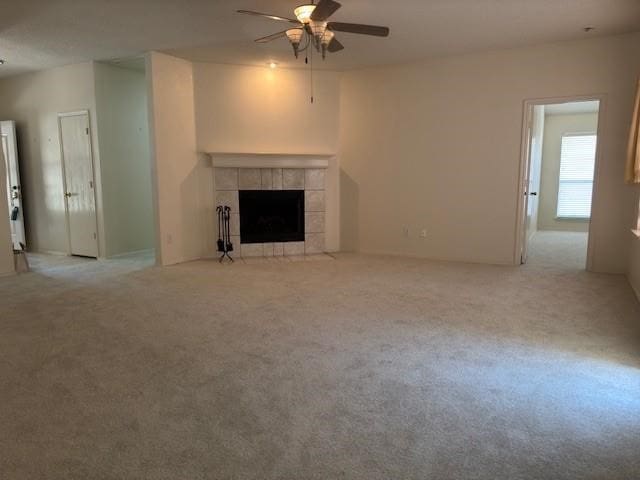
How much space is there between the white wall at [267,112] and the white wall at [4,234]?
2.34 meters

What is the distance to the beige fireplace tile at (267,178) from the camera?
20.8 ft

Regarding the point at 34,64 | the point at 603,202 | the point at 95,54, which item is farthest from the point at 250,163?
the point at 603,202

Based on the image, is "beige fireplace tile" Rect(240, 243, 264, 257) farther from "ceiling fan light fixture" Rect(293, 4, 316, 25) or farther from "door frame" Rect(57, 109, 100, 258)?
"ceiling fan light fixture" Rect(293, 4, 316, 25)

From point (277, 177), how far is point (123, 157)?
231 centimetres

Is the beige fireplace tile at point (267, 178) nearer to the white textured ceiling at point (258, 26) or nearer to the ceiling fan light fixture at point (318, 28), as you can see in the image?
the white textured ceiling at point (258, 26)

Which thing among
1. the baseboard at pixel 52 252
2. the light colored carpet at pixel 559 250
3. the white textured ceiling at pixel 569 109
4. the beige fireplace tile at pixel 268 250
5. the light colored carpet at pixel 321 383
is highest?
the white textured ceiling at pixel 569 109

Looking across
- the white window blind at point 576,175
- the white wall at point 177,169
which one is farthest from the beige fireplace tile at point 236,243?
the white window blind at point 576,175

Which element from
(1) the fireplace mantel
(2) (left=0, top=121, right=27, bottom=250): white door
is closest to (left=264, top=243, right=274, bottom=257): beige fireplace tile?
(1) the fireplace mantel

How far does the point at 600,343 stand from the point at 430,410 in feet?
5.45

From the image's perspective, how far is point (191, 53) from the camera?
556 centimetres

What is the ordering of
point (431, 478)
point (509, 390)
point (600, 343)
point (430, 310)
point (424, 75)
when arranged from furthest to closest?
point (424, 75) < point (430, 310) < point (600, 343) < point (509, 390) < point (431, 478)

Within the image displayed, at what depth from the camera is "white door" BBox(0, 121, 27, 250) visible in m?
6.83

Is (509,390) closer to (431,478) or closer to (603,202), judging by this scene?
(431,478)

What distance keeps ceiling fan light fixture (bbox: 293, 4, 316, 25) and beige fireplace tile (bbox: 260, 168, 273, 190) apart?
10.1 feet
